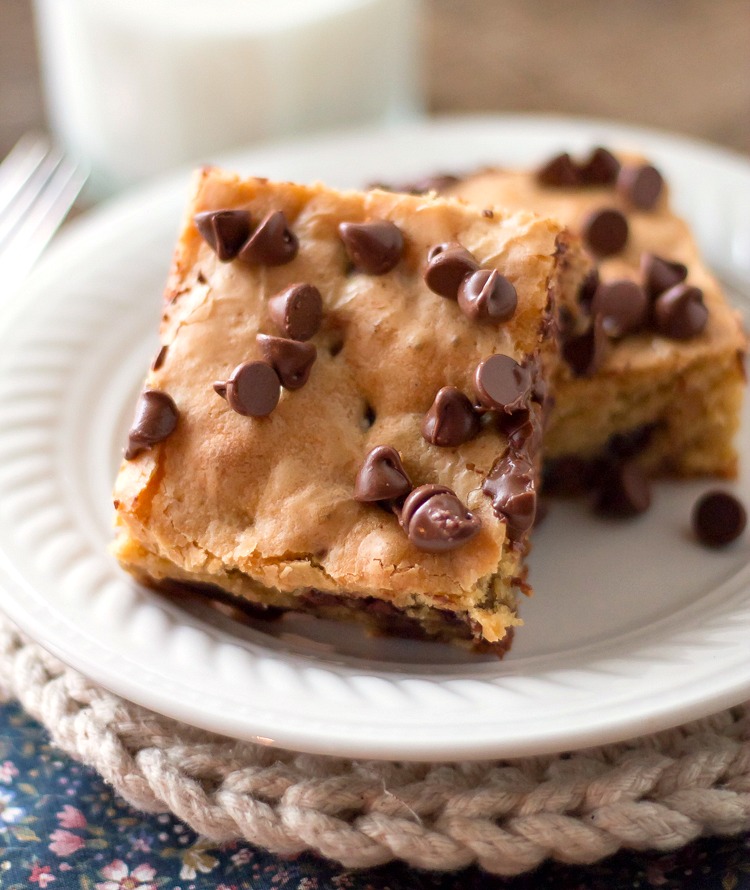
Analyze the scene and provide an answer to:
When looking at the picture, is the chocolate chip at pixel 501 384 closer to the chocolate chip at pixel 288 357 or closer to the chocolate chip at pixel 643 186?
the chocolate chip at pixel 288 357

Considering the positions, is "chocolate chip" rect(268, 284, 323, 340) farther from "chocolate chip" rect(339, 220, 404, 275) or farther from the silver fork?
the silver fork

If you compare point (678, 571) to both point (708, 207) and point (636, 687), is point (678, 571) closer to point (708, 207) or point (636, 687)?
point (636, 687)

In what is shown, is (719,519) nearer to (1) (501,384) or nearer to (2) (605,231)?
(1) (501,384)

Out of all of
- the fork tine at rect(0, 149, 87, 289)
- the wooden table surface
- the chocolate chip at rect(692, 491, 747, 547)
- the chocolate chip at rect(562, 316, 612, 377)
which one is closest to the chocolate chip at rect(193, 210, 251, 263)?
the chocolate chip at rect(562, 316, 612, 377)

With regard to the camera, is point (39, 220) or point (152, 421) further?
point (39, 220)

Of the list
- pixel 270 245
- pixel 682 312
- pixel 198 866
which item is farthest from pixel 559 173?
pixel 198 866

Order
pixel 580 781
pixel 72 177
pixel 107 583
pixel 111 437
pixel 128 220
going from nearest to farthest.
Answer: pixel 580 781 → pixel 107 583 → pixel 111 437 → pixel 128 220 → pixel 72 177

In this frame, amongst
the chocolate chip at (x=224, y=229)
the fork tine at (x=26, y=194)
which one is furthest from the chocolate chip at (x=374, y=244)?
the fork tine at (x=26, y=194)

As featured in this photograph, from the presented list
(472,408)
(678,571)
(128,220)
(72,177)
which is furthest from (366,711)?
(72,177)
